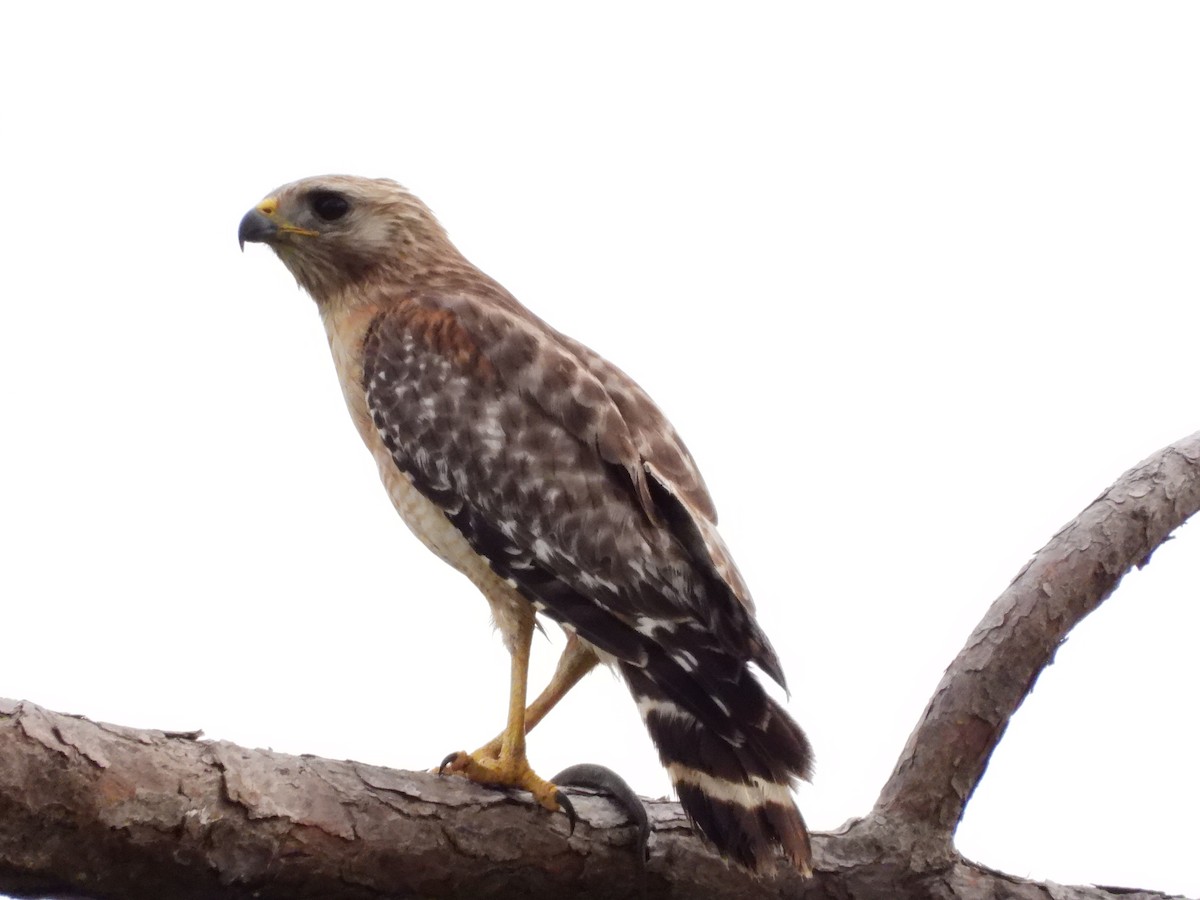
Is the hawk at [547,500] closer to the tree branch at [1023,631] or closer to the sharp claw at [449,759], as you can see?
the sharp claw at [449,759]

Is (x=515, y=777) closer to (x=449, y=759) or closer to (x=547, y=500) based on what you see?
(x=449, y=759)

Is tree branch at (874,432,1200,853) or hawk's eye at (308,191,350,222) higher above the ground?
hawk's eye at (308,191,350,222)

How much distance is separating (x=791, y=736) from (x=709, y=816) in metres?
0.29

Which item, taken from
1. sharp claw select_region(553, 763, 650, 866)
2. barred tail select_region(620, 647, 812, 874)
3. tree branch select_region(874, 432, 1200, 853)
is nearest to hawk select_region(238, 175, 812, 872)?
barred tail select_region(620, 647, 812, 874)

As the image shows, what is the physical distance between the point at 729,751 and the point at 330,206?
2.35 m

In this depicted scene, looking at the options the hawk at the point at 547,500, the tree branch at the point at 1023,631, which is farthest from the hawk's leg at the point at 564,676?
the tree branch at the point at 1023,631

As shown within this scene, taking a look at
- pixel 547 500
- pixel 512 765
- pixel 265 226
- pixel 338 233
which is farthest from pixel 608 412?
pixel 265 226

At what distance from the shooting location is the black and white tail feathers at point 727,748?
10.5 feet

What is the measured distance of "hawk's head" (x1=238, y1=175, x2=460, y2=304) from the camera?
Result: 4520 millimetres

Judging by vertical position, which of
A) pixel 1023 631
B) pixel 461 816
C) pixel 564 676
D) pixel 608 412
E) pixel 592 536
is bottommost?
pixel 461 816

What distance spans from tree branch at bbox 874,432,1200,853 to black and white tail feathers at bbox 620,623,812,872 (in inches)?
28.2

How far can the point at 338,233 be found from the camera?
4555mm

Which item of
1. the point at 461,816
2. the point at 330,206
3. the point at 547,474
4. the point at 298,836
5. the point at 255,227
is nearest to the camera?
the point at 298,836

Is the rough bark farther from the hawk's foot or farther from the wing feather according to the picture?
the wing feather
